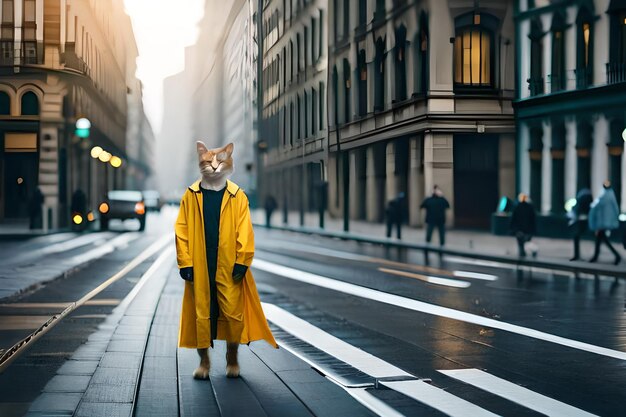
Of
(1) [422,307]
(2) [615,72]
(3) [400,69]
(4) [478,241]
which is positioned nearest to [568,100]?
(2) [615,72]

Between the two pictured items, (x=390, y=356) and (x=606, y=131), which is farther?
(x=606, y=131)

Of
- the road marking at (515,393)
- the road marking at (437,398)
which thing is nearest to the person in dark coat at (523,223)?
the road marking at (515,393)

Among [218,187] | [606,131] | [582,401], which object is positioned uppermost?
[606,131]

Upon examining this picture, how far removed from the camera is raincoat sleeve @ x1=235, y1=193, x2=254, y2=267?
636cm

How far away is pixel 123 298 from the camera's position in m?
12.2

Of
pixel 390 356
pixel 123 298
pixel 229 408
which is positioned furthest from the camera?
pixel 123 298

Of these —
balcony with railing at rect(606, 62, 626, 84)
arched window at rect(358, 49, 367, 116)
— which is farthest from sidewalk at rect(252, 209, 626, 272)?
balcony with railing at rect(606, 62, 626, 84)

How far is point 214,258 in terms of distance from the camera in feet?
21.1

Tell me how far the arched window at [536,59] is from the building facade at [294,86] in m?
7.83

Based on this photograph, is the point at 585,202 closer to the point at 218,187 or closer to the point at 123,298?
the point at 123,298

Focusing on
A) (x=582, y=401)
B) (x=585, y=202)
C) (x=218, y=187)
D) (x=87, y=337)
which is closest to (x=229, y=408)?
(x=218, y=187)

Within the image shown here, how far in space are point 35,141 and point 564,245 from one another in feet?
63.4

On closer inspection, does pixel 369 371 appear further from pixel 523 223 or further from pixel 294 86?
pixel 523 223

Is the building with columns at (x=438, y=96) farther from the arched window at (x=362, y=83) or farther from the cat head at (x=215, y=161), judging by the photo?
the cat head at (x=215, y=161)
